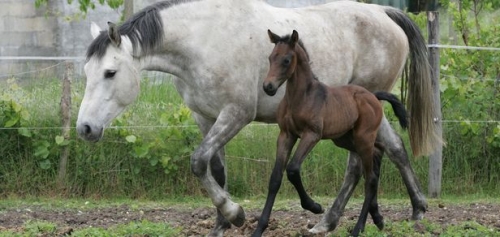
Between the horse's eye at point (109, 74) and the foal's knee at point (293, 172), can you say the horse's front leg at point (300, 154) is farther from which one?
the horse's eye at point (109, 74)

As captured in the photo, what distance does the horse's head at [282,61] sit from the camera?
232 inches

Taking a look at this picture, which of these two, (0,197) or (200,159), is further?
(0,197)

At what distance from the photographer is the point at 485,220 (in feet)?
24.2

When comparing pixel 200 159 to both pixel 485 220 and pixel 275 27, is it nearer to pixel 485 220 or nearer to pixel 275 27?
pixel 275 27

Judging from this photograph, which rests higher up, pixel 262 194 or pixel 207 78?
pixel 207 78

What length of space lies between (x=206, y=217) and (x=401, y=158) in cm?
160

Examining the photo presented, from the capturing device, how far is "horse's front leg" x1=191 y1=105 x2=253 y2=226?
6324 millimetres

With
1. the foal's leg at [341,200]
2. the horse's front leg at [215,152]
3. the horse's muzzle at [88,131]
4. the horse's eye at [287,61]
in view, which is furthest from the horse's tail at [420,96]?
the horse's muzzle at [88,131]

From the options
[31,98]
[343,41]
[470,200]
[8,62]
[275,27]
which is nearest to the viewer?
[275,27]

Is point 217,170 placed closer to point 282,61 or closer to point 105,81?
point 105,81

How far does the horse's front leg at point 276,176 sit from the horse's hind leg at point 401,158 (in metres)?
1.43

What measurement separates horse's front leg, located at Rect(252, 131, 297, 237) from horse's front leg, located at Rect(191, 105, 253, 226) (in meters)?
0.45

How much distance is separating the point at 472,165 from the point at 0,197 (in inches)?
190

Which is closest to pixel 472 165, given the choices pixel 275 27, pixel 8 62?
pixel 275 27
